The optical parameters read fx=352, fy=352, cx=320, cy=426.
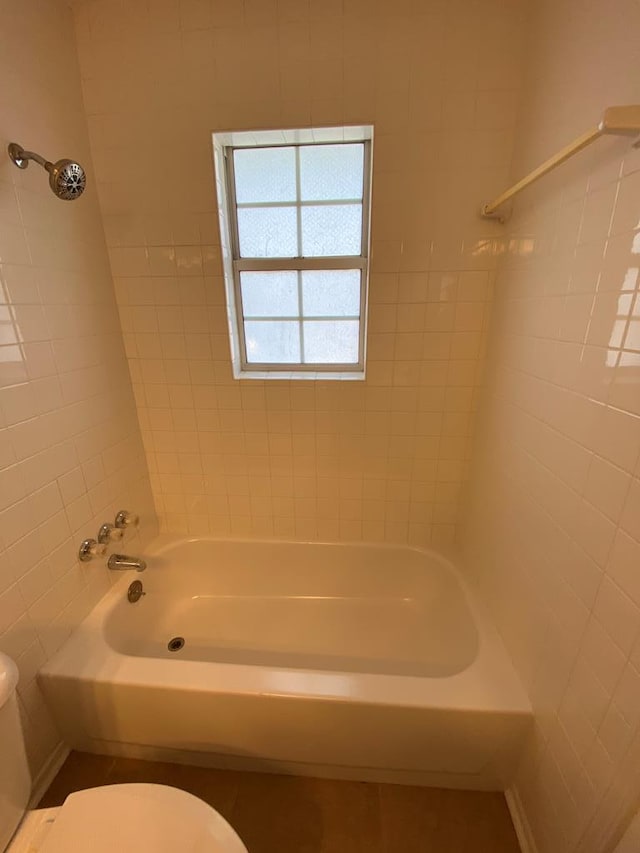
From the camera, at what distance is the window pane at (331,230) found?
1.48 m

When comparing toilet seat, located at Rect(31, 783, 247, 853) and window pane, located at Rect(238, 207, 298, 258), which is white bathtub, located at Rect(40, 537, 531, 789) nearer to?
toilet seat, located at Rect(31, 783, 247, 853)

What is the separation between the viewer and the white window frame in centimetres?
132

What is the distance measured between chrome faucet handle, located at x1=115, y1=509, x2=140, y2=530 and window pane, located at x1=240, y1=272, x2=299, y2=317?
3.27 ft

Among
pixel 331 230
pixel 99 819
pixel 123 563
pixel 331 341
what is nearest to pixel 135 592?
pixel 123 563

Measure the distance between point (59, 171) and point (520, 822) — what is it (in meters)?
2.20

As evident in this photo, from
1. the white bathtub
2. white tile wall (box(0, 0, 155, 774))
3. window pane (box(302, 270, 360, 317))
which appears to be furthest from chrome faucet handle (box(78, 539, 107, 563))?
window pane (box(302, 270, 360, 317))

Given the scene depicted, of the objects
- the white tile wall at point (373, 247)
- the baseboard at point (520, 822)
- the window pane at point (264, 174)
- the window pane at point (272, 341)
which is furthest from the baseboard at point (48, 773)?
the window pane at point (264, 174)

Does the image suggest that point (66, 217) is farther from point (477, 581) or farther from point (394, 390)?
point (477, 581)

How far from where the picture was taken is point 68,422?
119 centimetres

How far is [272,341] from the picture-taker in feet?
5.40

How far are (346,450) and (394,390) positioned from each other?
0.34m

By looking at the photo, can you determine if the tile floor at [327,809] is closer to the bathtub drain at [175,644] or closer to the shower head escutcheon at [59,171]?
the bathtub drain at [175,644]

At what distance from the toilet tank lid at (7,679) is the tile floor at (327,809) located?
0.78m

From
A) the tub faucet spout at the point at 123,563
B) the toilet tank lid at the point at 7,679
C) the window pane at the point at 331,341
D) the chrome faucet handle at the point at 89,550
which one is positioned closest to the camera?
the toilet tank lid at the point at 7,679
